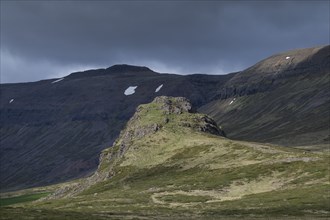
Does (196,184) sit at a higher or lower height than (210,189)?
higher

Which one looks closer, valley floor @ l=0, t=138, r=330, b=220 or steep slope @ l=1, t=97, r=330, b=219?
valley floor @ l=0, t=138, r=330, b=220

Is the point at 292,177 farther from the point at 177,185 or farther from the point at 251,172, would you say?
the point at 177,185

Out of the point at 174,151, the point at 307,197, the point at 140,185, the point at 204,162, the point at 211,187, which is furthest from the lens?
the point at 174,151

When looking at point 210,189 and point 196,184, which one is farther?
point 196,184

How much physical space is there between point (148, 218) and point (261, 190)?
49578 mm

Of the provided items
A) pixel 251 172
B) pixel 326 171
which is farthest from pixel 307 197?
pixel 251 172

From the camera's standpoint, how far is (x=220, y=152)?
16638cm

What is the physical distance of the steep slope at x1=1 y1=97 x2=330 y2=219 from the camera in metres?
87.1

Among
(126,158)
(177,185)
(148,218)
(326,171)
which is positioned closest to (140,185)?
(177,185)

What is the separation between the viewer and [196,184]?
13350 centimetres

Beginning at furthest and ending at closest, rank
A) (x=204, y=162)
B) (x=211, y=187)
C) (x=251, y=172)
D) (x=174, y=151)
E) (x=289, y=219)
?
(x=174, y=151)
(x=204, y=162)
(x=251, y=172)
(x=211, y=187)
(x=289, y=219)

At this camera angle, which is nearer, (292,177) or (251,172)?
(292,177)

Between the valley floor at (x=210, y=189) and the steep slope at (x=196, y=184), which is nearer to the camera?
the valley floor at (x=210, y=189)

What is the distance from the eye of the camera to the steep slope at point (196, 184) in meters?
87.1
